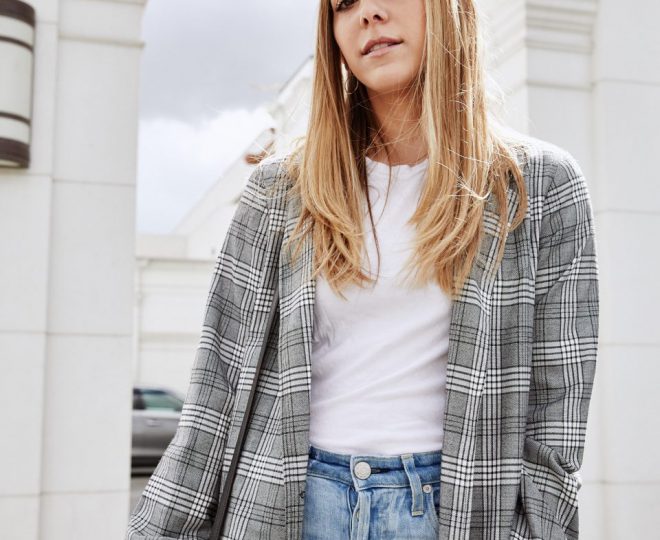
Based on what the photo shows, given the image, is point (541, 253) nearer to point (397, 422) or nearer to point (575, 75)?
point (397, 422)

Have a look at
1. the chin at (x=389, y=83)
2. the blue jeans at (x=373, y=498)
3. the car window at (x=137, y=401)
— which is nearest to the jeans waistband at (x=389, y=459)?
the blue jeans at (x=373, y=498)

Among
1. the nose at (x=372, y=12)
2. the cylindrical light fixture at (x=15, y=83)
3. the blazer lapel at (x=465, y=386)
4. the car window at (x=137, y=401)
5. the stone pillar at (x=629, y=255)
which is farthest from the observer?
the car window at (x=137, y=401)

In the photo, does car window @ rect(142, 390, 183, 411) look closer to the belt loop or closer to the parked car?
Result: the parked car

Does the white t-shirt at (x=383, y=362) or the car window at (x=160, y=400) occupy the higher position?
the white t-shirt at (x=383, y=362)

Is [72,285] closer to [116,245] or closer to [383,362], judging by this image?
[116,245]

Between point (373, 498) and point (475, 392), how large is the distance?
26 centimetres

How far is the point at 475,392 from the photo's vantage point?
65.0 inches

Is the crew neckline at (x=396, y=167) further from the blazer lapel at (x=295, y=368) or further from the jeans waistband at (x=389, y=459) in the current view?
the jeans waistband at (x=389, y=459)

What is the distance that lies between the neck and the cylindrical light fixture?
8.99 ft

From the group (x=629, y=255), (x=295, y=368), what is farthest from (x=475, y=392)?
(x=629, y=255)

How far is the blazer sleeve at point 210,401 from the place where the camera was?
5.72 ft

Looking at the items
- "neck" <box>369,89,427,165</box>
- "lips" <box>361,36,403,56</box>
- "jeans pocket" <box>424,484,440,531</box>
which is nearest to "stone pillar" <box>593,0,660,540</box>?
"neck" <box>369,89,427,165</box>

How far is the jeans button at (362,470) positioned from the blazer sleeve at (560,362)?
27cm

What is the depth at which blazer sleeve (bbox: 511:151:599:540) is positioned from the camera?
161cm
